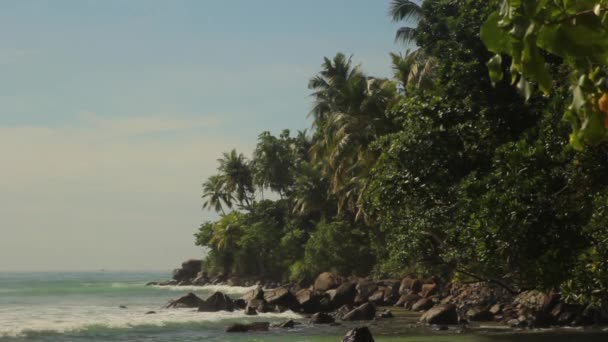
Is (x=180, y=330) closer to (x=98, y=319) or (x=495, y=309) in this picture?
(x=98, y=319)

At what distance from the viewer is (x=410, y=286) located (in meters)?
32.3

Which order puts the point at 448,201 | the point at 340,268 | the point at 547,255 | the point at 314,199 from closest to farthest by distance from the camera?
the point at 547,255 → the point at 448,201 → the point at 340,268 → the point at 314,199

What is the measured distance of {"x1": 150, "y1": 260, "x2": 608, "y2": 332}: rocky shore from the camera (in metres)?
19.9

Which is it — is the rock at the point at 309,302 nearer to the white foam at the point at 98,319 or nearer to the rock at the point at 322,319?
the white foam at the point at 98,319

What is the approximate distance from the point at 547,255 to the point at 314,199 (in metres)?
33.9

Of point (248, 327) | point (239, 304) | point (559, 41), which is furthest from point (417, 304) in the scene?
point (559, 41)

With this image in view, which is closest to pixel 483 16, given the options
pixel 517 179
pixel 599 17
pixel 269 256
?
pixel 517 179

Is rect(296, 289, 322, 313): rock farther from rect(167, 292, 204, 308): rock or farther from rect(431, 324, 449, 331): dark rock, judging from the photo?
rect(431, 324, 449, 331): dark rock

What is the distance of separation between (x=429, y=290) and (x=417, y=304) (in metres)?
2.58

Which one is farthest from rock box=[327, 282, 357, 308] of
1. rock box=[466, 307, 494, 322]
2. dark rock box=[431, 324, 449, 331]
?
dark rock box=[431, 324, 449, 331]

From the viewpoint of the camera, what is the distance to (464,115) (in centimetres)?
1764

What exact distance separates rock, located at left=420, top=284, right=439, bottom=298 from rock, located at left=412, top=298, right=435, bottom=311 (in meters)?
2.20

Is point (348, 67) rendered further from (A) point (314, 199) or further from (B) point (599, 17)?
(B) point (599, 17)

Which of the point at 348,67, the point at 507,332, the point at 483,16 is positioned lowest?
the point at 507,332
